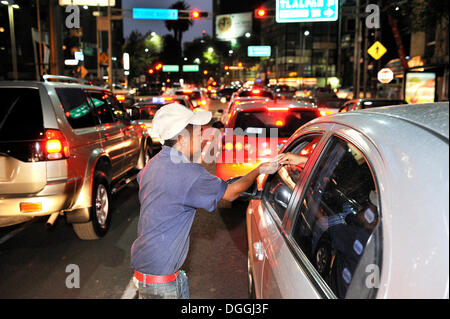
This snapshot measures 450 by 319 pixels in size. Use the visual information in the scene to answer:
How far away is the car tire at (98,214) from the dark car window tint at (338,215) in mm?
3839

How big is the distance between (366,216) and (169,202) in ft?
3.54

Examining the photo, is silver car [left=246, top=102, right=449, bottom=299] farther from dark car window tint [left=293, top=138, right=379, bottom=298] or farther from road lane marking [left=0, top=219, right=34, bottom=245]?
road lane marking [left=0, top=219, right=34, bottom=245]

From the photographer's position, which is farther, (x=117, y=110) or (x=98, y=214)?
(x=117, y=110)

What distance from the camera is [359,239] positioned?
187 centimetres

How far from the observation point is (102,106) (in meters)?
6.86

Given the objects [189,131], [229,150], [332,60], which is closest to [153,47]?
[332,60]

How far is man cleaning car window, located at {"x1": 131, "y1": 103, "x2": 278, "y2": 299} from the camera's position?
2471 millimetres

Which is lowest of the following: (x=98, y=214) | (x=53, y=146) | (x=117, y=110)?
(x=98, y=214)

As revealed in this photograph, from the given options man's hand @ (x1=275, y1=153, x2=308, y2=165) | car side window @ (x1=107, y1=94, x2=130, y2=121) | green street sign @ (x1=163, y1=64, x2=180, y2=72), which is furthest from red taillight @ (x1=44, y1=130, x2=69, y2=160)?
green street sign @ (x1=163, y1=64, x2=180, y2=72)

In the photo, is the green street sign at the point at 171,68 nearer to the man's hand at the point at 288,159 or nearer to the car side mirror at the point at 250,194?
the car side mirror at the point at 250,194

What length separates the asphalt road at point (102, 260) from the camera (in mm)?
4423

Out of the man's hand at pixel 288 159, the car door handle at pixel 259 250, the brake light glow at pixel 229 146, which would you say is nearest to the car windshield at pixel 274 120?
the brake light glow at pixel 229 146

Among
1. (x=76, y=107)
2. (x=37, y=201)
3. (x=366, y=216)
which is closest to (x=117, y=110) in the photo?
(x=76, y=107)

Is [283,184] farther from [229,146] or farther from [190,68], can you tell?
[190,68]
